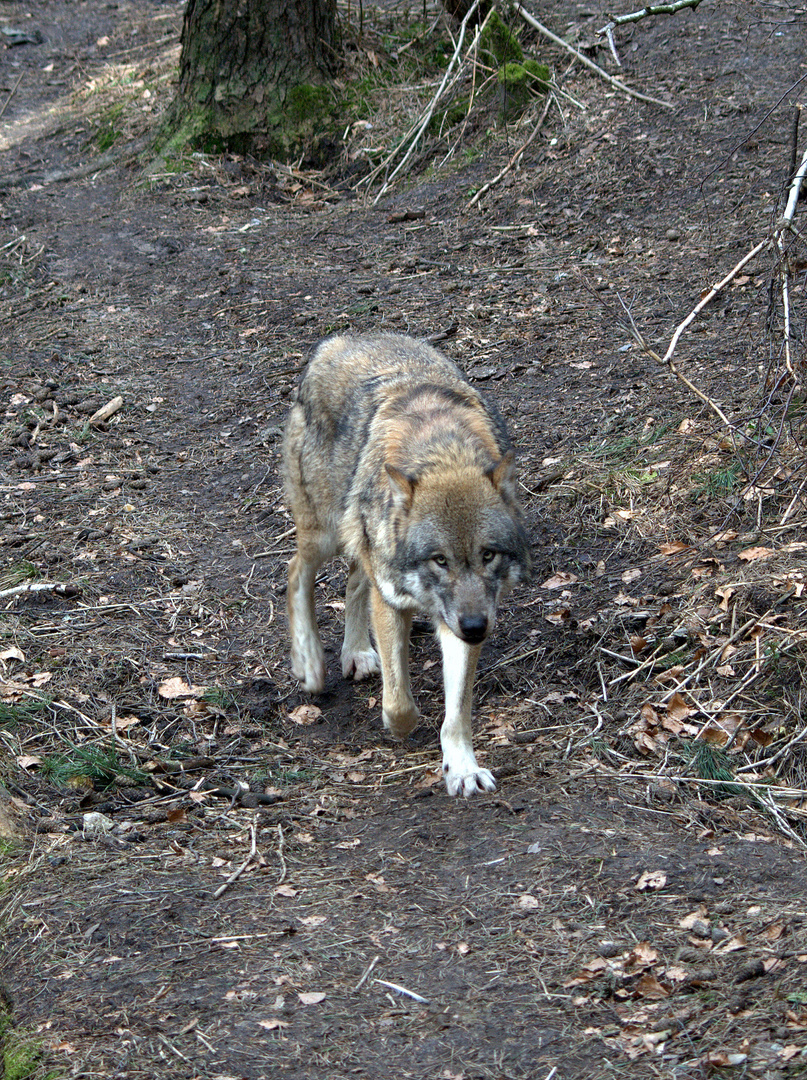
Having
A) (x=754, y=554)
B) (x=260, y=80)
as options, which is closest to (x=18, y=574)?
(x=754, y=554)

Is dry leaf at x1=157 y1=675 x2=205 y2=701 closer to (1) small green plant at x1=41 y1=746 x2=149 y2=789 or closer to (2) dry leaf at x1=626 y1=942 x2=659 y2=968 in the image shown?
(1) small green plant at x1=41 y1=746 x2=149 y2=789

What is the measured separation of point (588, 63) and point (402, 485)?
9.10m

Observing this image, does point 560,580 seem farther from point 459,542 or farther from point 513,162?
point 513,162

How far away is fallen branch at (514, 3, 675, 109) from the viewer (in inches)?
441

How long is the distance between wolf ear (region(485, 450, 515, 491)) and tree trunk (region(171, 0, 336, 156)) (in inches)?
370

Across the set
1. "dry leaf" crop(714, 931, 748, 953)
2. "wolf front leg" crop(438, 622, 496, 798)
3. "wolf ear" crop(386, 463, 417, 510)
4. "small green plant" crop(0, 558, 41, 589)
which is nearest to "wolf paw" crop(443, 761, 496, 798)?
"wolf front leg" crop(438, 622, 496, 798)

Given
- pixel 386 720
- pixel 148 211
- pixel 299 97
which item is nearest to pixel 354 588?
pixel 386 720

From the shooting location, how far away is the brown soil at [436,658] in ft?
11.2

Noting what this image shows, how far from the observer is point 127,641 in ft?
19.7

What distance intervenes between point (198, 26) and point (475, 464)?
404 inches

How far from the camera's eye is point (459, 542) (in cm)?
469

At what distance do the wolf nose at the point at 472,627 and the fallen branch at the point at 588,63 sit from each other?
339 inches

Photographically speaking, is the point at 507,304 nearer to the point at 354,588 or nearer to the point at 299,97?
the point at 354,588

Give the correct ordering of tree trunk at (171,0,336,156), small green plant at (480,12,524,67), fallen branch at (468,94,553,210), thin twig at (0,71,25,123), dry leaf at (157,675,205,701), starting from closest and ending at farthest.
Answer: dry leaf at (157,675,205,701) → fallen branch at (468,94,553,210) → small green plant at (480,12,524,67) → tree trunk at (171,0,336,156) → thin twig at (0,71,25,123)
